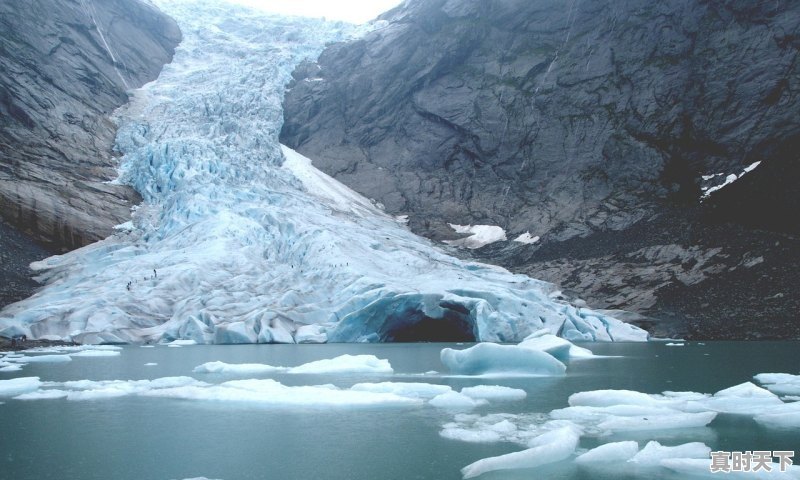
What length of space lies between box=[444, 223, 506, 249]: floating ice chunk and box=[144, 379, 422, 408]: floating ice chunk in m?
32.6

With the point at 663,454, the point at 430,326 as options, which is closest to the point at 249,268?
the point at 430,326

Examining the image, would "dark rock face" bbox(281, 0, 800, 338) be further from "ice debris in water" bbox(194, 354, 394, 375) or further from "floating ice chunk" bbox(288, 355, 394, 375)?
"ice debris in water" bbox(194, 354, 394, 375)

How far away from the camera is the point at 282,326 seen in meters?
27.1

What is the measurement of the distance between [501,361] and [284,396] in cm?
605

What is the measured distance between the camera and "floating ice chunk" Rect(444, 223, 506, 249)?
145 feet

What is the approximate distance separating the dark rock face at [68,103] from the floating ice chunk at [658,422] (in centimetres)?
3378

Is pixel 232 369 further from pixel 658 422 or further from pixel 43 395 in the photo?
pixel 658 422

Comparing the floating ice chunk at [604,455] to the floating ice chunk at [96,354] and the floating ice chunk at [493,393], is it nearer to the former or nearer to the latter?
the floating ice chunk at [493,393]

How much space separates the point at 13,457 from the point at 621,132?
44942mm

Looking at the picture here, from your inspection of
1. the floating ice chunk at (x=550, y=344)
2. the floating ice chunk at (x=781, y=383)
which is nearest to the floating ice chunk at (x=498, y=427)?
the floating ice chunk at (x=781, y=383)

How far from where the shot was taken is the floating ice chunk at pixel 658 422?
8.67 metres

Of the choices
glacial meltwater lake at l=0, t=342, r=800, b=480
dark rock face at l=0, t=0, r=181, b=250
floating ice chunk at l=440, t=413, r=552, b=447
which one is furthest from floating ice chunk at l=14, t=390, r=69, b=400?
dark rock face at l=0, t=0, r=181, b=250

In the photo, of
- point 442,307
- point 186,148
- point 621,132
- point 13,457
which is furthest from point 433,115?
point 13,457

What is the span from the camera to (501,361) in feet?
49.9
